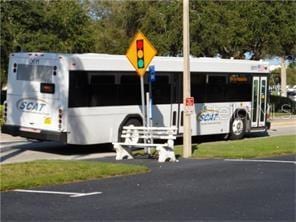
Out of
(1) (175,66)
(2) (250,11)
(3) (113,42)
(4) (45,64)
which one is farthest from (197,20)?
(4) (45,64)

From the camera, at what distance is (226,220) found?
26.1 ft

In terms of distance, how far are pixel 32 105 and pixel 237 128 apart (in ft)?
26.7

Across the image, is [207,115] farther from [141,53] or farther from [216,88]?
[141,53]

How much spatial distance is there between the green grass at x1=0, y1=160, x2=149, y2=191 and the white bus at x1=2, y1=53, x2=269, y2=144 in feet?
15.6

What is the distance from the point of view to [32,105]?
61.9ft

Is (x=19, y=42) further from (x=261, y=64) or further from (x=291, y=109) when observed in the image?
(x=291, y=109)

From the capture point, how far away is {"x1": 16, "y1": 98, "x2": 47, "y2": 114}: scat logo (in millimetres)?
18547

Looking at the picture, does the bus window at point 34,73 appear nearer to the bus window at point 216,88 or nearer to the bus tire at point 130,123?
the bus tire at point 130,123

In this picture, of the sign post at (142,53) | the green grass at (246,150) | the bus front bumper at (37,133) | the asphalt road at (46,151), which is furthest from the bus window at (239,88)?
the bus front bumper at (37,133)

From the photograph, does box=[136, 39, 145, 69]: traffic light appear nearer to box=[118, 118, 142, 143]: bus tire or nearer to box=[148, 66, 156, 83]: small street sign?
box=[148, 66, 156, 83]: small street sign

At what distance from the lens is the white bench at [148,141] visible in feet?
50.8

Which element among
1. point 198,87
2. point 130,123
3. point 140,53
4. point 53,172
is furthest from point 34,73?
point 53,172

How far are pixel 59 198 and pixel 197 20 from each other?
30.4 metres

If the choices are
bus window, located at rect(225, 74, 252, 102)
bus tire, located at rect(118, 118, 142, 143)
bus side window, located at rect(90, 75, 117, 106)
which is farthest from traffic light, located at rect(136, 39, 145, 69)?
bus window, located at rect(225, 74, 252, 102)
